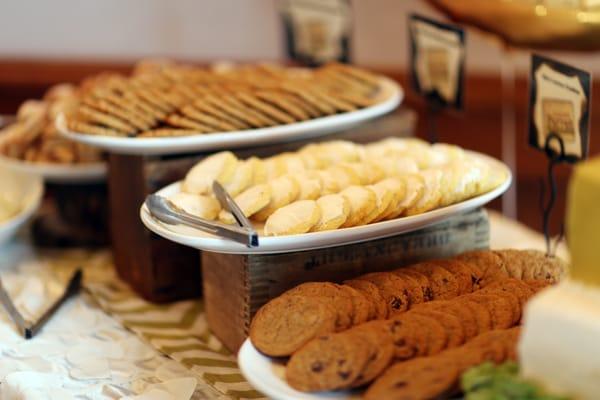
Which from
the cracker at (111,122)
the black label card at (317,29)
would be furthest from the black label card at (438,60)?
the cracker at (111,122)

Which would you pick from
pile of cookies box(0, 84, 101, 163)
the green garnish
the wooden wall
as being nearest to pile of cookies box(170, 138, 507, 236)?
the green garnish

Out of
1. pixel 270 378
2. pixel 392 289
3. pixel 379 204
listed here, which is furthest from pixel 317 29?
pixel 270 378

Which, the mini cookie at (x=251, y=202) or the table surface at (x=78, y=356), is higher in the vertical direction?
the mini cookie at (x=251, y=202)

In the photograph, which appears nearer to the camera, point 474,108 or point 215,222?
point 215,222

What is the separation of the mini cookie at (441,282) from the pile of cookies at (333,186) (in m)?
0.08

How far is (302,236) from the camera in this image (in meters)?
1.00

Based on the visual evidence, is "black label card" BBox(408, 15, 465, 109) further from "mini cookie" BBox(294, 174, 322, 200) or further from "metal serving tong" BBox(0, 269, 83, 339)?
"metal serving tong" BBox(0, 269, 83, 339)

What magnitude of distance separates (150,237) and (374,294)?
479 mm

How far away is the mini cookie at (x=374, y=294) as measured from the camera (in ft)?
3.11

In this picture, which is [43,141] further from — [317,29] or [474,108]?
[474,108]

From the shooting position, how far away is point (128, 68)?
2.39 meters

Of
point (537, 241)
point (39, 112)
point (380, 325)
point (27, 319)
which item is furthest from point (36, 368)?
point (537, 241)

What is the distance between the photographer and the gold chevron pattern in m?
1.06

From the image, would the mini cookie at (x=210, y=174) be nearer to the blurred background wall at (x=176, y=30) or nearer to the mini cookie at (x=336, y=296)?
the mini cookie at (x=336, y=296)
